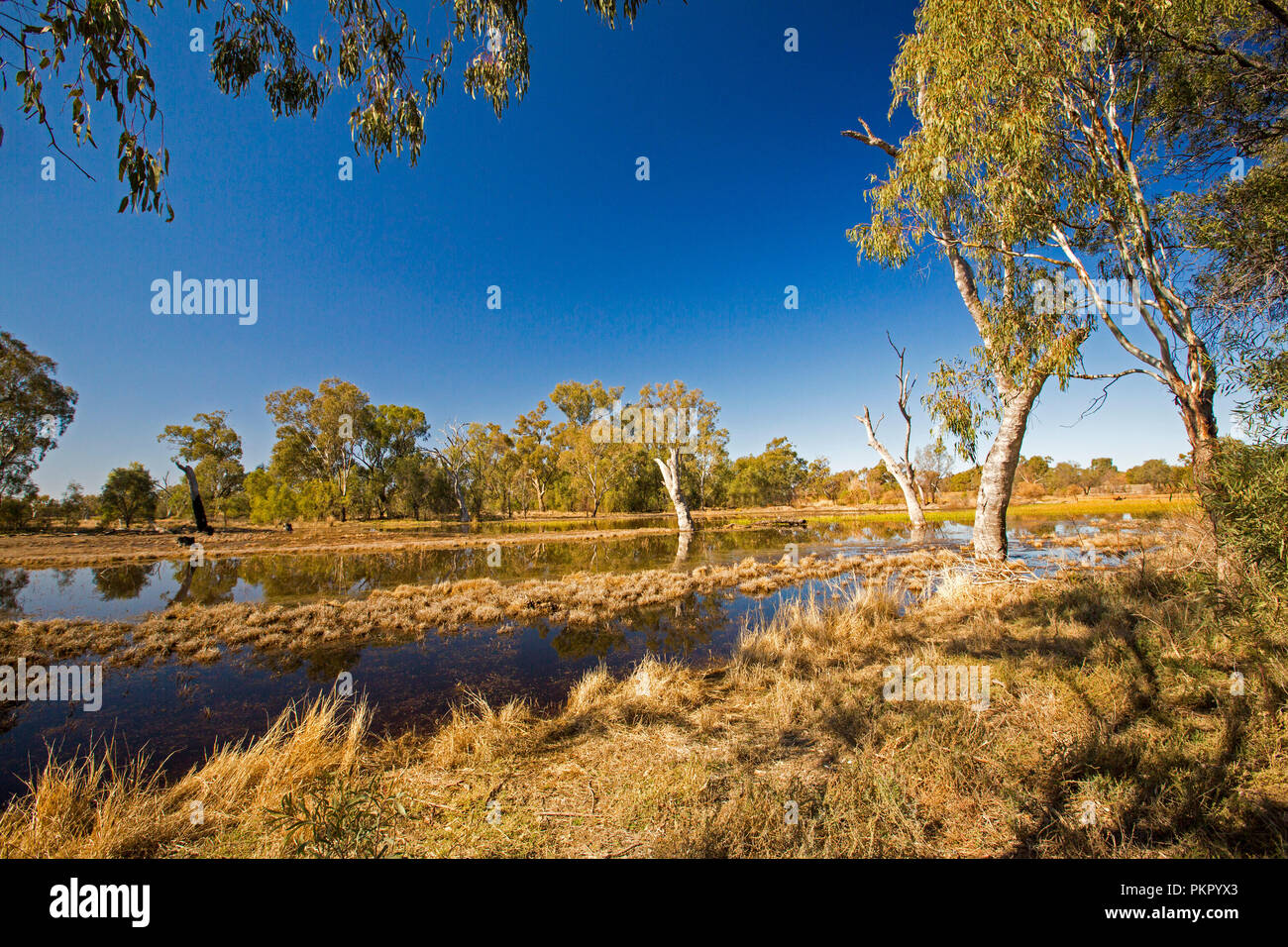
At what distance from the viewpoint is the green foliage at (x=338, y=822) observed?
279 cm

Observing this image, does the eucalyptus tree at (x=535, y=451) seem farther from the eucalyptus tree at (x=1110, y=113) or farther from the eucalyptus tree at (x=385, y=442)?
the eucalyptus tree at (x=1110, y=113)

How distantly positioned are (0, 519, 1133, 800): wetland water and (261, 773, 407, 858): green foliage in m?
2.55

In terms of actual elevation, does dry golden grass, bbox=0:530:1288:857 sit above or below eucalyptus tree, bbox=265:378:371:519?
below

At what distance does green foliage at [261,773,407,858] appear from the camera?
279cm

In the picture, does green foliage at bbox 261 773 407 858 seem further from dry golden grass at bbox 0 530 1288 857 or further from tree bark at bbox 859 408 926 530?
tree bark at bbox 859 408 926 530

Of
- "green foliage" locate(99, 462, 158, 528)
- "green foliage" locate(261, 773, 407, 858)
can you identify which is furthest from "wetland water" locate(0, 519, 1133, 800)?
"green foliage" locate(99, 462, 158, 528)

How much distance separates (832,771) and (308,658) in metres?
9.37

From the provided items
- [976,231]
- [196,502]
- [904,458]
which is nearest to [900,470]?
[904,458]

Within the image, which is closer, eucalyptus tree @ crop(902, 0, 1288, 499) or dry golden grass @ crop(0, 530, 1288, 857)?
dry golden grass @ crop(0, 530, 1288, 857)

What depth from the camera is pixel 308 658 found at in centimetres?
864

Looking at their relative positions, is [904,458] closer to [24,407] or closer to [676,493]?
[676,493]

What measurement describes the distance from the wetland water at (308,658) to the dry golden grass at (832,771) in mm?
1248
